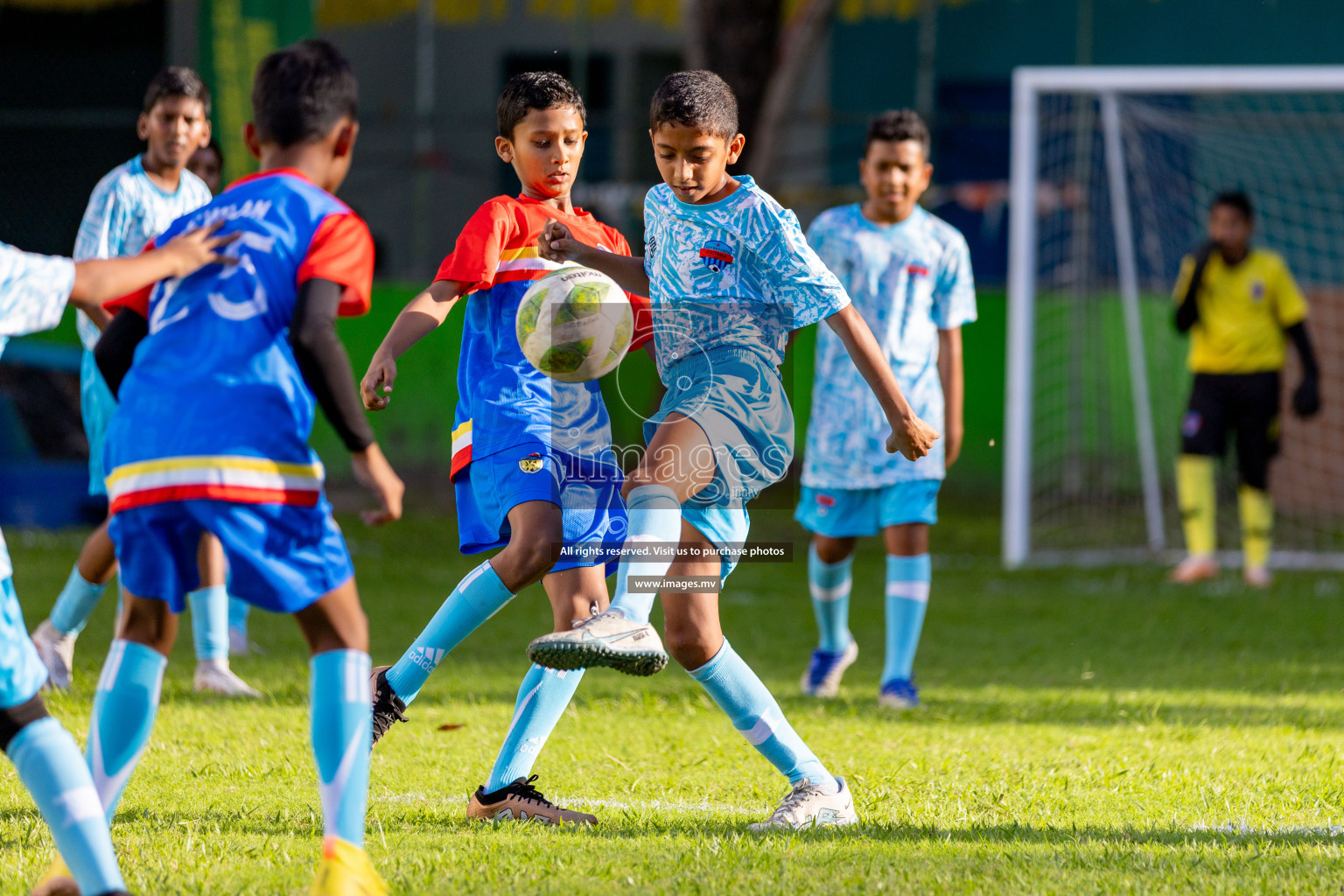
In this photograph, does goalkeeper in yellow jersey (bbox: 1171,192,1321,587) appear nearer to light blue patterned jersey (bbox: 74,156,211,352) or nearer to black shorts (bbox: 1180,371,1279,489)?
black shorts (bbox: 1180,371,1279,489)

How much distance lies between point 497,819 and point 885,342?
2.59m

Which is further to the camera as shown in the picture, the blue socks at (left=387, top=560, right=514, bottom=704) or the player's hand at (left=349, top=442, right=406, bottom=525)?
the blue socks at (left=387, top=560, right=514, bottom=704)

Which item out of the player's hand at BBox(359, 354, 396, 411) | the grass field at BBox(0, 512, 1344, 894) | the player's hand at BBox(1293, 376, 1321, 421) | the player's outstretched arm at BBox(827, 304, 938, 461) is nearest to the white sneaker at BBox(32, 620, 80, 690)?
the grass field at BBox(0, 512, 1344, 894)

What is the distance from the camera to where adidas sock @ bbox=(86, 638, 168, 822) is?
2.78 metres

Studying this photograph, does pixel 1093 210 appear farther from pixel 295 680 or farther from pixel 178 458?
pixel 178 458

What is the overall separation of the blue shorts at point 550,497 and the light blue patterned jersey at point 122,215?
209 centimetres

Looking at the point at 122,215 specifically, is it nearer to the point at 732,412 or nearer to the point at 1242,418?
the point at 732,412

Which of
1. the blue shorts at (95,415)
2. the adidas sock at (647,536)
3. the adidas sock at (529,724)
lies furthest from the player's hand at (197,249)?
the blue shorts at (95,415)

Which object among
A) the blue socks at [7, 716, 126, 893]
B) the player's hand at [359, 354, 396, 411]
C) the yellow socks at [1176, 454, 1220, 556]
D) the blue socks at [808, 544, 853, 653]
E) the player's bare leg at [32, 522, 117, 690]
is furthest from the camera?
the yellow socks at [1176, 454, 1220, 556]

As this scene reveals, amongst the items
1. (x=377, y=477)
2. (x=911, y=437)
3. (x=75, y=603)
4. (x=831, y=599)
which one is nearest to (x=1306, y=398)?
(x=831, y=599)

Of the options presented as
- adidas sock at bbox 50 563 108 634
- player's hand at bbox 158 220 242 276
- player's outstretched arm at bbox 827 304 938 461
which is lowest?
adidas sock at bbox 50 563 108 634

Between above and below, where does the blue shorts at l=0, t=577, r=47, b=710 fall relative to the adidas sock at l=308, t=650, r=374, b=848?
above

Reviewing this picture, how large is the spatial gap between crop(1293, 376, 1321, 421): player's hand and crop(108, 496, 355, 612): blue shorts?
304 inches

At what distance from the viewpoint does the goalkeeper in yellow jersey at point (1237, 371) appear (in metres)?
9.04
